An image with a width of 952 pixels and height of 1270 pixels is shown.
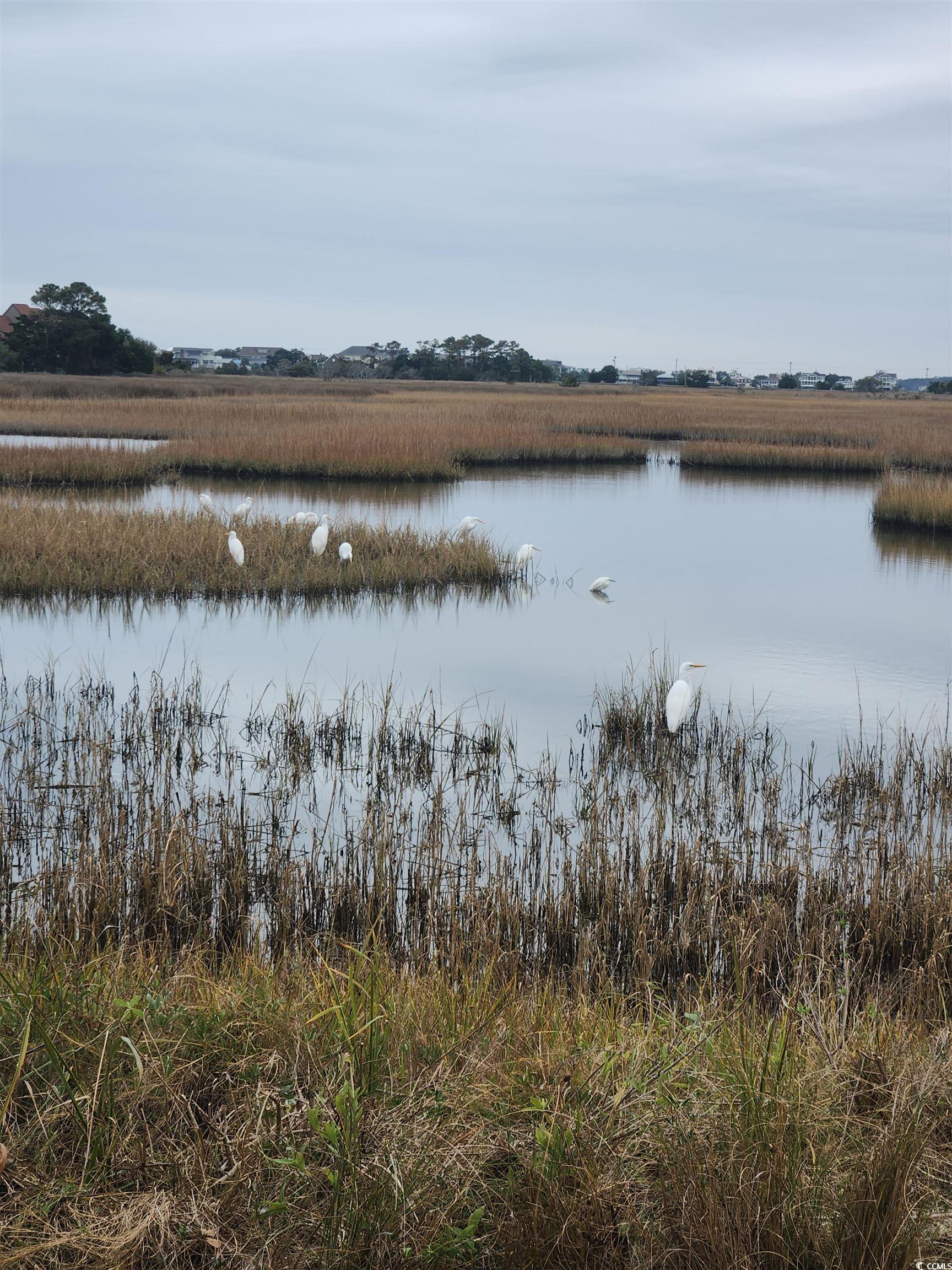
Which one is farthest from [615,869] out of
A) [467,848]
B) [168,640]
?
[168,640]

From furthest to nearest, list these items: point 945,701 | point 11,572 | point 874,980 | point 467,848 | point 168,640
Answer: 1. point 11,572
2. point 168,640
3. point 945,701
4. point 467,848
5. point 874,980

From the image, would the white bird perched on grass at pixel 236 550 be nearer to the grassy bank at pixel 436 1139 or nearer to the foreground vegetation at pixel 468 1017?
the foreground vegetation at pixel 468 1017

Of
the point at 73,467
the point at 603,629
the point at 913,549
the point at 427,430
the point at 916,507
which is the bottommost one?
the point at 603,629

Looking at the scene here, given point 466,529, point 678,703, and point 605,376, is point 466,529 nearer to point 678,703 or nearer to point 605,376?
point 678,703

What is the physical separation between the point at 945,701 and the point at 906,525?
9.31 metres

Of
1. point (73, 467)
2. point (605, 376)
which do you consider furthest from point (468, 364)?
point (73, 467)

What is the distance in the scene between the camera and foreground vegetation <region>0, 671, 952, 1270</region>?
192cm

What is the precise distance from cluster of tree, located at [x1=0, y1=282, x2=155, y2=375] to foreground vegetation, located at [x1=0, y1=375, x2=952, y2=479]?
5117 mm

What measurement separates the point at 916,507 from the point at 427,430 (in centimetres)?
1008

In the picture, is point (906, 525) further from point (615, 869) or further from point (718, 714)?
point (615, 869)

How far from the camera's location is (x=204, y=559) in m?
10.3

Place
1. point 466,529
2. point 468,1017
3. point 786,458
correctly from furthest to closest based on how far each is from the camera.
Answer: point 786,458, point 466,529, point 468,1017

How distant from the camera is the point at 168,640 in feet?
27.4

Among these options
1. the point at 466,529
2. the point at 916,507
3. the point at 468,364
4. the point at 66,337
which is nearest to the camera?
the point at 466,529
